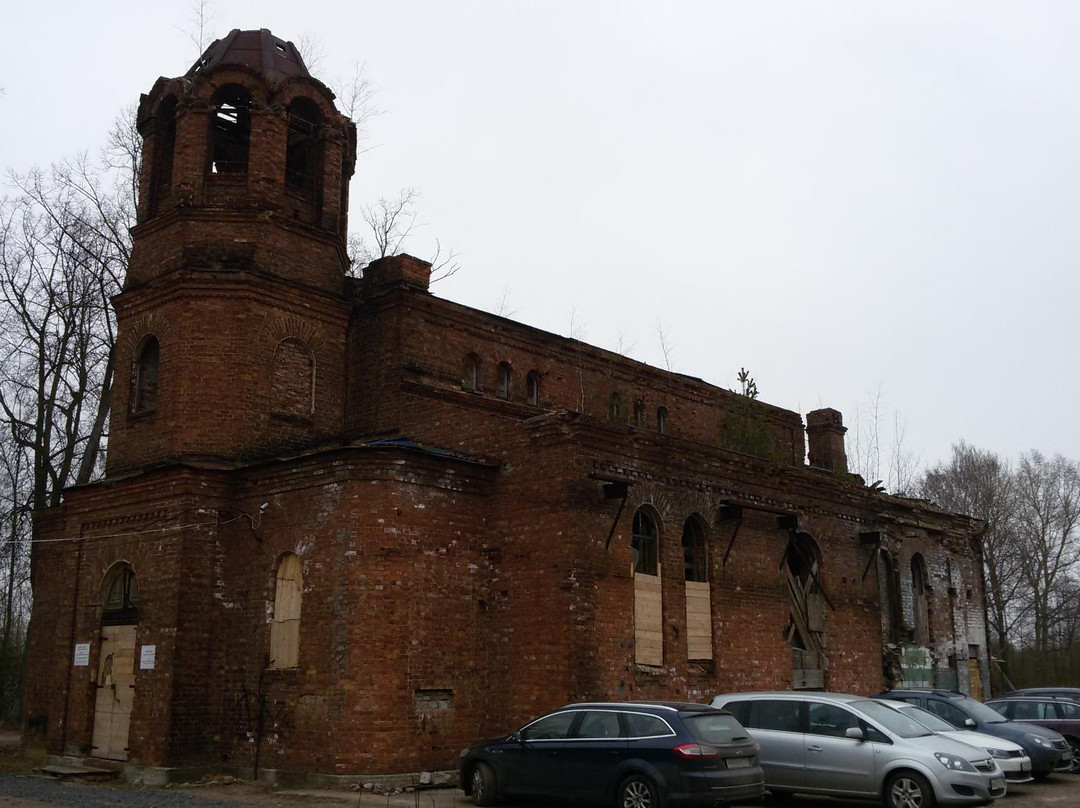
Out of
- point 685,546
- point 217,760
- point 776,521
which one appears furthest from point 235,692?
point 776,521

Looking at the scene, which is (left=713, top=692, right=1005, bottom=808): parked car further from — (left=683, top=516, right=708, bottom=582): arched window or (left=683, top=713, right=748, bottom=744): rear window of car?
(left=683, top=516, right=708, bottom=582): arched window

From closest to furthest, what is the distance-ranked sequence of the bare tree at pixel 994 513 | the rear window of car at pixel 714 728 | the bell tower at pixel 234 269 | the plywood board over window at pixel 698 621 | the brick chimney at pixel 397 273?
the rear window of car at pixel 714 728 < the plywood board over window at pixel 698 621 < the bell tower at pixel 234 269 < the brick chimney at pixel 397 273 < the bare tree at pixel 994 513

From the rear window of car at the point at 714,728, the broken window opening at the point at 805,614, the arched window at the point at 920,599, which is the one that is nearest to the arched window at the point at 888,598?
the arched window at the point at 920,599

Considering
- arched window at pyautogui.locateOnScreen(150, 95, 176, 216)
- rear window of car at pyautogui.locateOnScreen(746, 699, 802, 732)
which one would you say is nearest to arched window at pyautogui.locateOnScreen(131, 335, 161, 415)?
arched window at pyautogui.locateOnScreen(150, 95, 176, 216)

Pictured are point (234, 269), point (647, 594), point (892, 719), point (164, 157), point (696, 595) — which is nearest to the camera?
point (892, 719)

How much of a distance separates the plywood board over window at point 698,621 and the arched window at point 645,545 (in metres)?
1.04

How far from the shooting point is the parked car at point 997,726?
54.4 feet

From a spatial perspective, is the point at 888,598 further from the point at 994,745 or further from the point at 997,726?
the point at 994,745

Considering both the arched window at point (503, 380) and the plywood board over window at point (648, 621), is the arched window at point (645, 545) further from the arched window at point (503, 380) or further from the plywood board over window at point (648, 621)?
the arched window at point (503, 380)

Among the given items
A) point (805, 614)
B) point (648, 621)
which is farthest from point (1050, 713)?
point (648, 621)

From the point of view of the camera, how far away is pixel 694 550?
1975 centimetres

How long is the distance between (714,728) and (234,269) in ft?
42.7

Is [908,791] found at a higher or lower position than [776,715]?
lower

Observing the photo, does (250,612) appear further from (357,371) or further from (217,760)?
(357,371)
